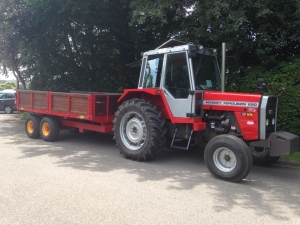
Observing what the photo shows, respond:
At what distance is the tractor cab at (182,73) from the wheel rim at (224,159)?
3.48 feet

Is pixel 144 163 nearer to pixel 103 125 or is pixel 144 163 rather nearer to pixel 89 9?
pixel 103 125

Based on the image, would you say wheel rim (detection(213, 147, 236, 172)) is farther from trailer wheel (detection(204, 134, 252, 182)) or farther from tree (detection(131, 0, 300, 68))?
tree (detection(131, 0, 300, 68))

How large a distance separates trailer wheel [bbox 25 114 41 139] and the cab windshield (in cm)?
610

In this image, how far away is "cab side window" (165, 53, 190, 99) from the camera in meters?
6.86

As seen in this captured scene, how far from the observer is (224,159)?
6141 millimetres

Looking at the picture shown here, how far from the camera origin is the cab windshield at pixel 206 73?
22.6 feet

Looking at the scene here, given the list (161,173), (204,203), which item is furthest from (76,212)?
(161,173)

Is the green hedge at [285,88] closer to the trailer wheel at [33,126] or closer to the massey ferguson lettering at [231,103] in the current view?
the massey ferguson lettering at [231,103]

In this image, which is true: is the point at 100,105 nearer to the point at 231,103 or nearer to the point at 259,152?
the point at 231,103

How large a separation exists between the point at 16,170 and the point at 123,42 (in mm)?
8390

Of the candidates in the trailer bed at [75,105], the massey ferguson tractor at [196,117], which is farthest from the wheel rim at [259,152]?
the trailer bed at [75,105]

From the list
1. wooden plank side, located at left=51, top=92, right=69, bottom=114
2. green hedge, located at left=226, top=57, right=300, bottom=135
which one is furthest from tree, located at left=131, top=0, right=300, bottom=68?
wooden plank side, located at left=51, top=92, right=69, bottom=114

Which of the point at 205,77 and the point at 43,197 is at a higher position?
the point at 205,77

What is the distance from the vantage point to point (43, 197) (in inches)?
194
